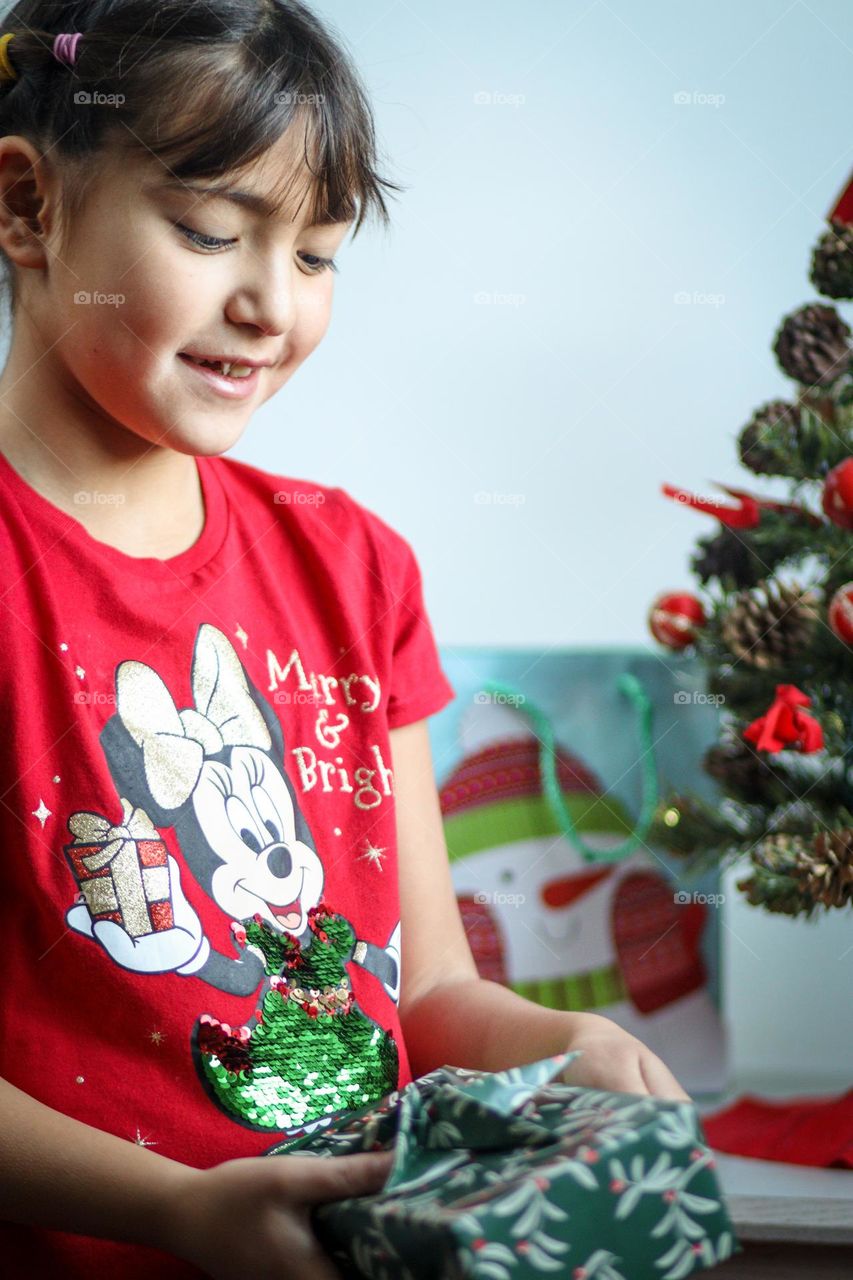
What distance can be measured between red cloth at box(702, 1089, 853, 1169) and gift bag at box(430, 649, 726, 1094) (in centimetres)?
4

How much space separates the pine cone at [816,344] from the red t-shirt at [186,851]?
41 cm

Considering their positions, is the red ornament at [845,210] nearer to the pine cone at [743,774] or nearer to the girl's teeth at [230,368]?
the pine cone at [743,774]

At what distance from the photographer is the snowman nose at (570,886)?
103 cm

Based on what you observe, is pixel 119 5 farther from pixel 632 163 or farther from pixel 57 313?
pixel 632 163

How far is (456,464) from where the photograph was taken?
1136mm

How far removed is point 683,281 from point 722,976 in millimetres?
587

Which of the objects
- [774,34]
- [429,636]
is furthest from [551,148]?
[429,636]

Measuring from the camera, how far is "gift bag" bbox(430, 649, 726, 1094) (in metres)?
1.02
